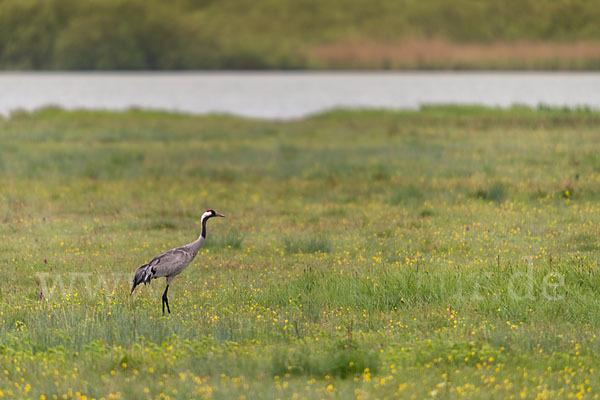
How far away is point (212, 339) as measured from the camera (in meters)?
9.80

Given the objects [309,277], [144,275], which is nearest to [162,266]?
[144,275]

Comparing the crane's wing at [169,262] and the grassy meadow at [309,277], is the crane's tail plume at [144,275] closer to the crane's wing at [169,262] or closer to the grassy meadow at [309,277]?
the crane's wing at [169,262]

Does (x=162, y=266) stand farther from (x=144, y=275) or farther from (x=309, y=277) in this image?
(x=309, y=277)

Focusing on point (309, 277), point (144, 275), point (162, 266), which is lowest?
point (309, 277)

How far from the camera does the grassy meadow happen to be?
8.80m

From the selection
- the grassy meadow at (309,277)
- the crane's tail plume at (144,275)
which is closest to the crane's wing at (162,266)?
the crane's tail plume at (144,275)

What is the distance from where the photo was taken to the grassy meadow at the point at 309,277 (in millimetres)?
8805

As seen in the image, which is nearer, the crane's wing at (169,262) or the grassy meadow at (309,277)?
the grassy meadow at (309,277)

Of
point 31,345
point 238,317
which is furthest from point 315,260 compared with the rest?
point 31,345

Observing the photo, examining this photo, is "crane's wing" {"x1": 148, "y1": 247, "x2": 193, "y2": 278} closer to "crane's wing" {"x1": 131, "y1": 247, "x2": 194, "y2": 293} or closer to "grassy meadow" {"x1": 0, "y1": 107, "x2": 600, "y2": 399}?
"crane's wing" {"x1": 131, "y1": 247, "x2": 194, "y2": 293}

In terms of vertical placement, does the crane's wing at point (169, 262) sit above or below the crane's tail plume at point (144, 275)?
above

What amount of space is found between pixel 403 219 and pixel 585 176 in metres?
7.93

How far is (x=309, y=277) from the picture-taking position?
1288 centimetres

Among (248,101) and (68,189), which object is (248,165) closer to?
(68,189)
